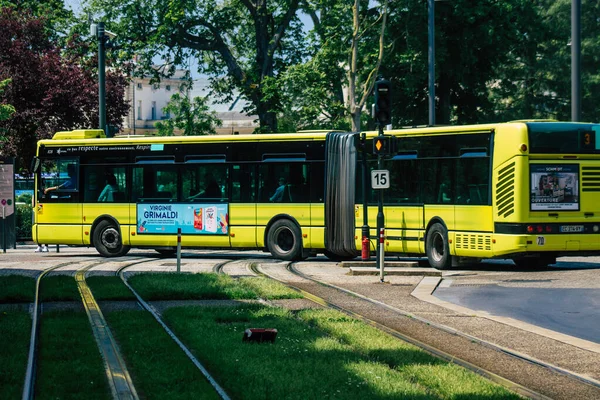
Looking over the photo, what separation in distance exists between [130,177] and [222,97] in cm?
1879

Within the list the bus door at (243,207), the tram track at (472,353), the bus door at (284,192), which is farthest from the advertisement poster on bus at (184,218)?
the tram track at (472,353)

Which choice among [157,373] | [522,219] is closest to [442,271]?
[522,219]

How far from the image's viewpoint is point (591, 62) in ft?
213

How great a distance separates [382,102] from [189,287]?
612cm

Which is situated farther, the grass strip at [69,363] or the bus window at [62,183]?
the bus window at [62,183]

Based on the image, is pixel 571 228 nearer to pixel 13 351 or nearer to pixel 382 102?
pixel 382 102

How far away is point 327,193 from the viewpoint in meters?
24.9

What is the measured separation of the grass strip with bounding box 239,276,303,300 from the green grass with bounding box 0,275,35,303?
135 inches

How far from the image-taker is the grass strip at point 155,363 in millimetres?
8555

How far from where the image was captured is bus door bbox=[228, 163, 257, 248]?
25797mm

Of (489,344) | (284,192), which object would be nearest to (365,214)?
(284,192)

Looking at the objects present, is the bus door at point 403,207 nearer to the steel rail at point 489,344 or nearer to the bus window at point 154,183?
the bus window at point 154,183

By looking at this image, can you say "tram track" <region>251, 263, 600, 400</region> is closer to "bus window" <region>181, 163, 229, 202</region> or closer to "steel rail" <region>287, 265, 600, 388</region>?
"steel rail" <region>287, 265, 600, 388</region>

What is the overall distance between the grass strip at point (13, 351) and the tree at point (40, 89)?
30.3 m
